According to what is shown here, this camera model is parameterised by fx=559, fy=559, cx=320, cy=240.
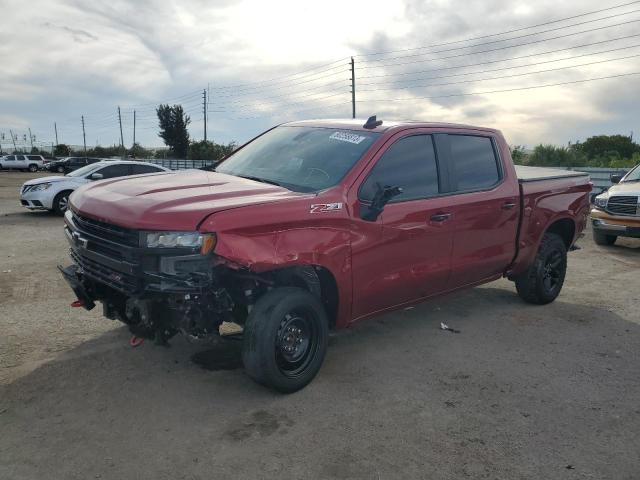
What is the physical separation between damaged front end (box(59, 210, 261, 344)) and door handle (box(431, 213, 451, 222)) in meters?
1.64

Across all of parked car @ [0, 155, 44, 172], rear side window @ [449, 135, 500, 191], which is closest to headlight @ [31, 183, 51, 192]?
rear side window @ [449, 135, 500, 191]

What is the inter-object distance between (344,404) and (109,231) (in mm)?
1922

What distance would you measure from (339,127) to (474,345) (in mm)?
2284

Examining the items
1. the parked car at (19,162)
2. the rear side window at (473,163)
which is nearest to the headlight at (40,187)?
the rear side window at (473,163)

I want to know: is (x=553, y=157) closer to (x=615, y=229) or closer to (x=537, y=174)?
(x=615, y=229)

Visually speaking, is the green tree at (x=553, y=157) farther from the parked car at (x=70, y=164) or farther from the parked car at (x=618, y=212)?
the parked car at (x=70, y=164)

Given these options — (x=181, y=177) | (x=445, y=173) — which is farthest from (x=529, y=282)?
(x=181, y=177)

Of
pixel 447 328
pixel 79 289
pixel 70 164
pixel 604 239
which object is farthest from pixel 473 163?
pixel 70 164

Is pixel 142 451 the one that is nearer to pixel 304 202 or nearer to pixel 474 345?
pixel 304 202

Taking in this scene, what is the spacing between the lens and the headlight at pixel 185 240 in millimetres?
3312

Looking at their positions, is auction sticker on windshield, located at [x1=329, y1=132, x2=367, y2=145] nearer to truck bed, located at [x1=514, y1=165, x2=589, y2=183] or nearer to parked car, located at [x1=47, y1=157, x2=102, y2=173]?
truck bed, located at [x1=514, y1=165, x2=589, y2=183]

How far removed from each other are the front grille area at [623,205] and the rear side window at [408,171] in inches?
271

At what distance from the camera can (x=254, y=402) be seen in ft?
12.4

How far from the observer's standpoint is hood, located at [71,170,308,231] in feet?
11.0
